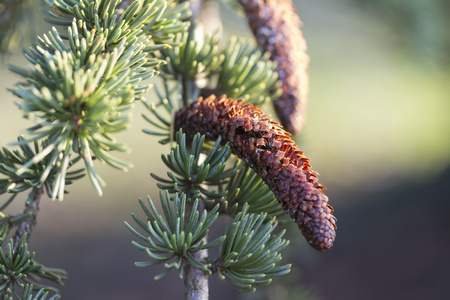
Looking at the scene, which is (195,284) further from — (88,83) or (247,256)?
(88,83)

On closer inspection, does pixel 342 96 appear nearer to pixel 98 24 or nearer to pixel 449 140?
pixel 449 140

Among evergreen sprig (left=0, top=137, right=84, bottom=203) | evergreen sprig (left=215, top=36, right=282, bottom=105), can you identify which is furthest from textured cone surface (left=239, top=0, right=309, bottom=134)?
evergreen sprig (left=0, top=137, right=84, bottom=203)

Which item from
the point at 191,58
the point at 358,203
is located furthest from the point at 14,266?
the point at 358,203

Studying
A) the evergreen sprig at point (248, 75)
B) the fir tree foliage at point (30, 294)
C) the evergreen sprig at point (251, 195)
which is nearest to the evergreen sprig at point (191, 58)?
the evergreen sprig at point (248, 75)

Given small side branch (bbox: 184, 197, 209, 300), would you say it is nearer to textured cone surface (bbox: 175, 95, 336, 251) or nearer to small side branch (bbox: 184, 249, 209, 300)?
small side branch (bbox: 184, 249, 209, 300)

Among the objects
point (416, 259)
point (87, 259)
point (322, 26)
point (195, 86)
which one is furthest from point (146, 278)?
point (322, 26)

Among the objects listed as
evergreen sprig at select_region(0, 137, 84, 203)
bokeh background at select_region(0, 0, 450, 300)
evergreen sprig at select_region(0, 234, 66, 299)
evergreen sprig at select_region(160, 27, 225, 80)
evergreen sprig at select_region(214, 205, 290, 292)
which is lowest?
evergreen sprig at select_region(0, 234, 66, 299)
